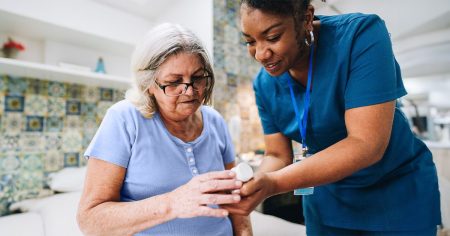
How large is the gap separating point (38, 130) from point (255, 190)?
2295mm

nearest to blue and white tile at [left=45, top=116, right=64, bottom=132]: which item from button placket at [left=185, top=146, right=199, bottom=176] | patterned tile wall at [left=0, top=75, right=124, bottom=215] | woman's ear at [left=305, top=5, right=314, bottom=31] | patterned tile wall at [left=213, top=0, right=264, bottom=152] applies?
patterned tile wall at [left=0, top=75, right=124, bottom=215]

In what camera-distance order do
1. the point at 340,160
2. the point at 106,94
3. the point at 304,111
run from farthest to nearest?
the point at 106,94, the point at 304,111, the point at 340,160

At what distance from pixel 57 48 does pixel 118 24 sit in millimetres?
657

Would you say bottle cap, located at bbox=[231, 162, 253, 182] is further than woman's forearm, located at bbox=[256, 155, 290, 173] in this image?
A: No

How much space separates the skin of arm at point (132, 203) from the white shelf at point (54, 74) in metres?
1.58

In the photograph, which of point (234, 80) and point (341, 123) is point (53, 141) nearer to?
point (234, 80)

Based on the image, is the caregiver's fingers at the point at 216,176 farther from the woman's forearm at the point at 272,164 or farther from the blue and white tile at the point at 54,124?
the blue and white tile at the point at 54,124

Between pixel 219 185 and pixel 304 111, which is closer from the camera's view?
pixel 219 185

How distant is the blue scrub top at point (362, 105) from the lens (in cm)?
79

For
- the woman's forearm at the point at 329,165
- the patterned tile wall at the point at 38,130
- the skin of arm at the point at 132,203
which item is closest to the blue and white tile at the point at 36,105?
the patterned tile wall at the point at 38,130

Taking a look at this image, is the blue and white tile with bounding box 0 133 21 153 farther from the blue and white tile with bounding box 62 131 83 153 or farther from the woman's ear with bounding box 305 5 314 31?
the woman's ear with bounding box 305 5 314 31

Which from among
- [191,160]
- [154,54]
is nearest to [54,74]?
[154,54]

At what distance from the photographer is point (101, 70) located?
2.54 m

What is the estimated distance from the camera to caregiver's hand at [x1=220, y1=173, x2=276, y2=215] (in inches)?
29.0
